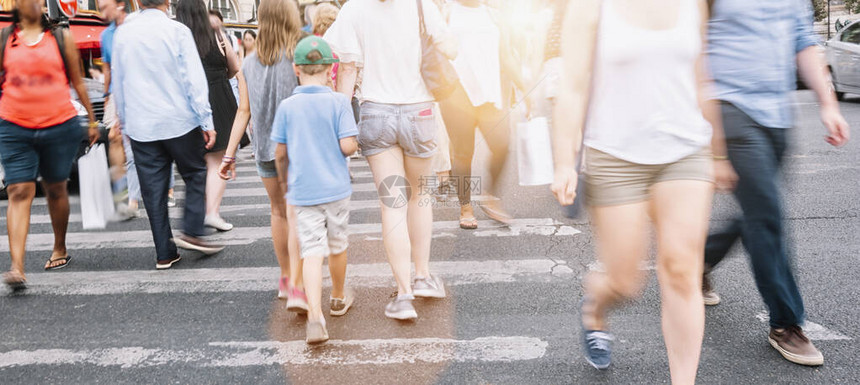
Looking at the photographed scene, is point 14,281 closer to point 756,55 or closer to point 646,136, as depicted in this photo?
point 646,136

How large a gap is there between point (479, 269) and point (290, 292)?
4.61 ft

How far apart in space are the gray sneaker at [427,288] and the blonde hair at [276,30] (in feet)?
4.96

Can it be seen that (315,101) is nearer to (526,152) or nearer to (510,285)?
(526,152)

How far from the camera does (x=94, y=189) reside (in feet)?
15.8

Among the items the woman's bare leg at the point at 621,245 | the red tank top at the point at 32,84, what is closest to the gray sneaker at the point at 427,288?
the woman's bare leg at the point at 621,245

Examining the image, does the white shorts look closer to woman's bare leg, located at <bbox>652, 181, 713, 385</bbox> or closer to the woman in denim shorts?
woman's bare leg, located at <bbox>652, 181, 713, 385</bbox>

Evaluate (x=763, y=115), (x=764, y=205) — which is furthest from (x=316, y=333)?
(x=763, y=115)

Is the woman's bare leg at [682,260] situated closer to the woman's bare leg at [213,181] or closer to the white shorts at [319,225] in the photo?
the white shorts at [319,225]

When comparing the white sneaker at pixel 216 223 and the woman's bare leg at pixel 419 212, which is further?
the white sneaker at pixel 216 223

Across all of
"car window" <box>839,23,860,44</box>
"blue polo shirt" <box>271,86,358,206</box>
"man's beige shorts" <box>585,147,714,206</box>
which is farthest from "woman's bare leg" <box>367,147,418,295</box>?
"car window" <box>839,23,860,44</box>

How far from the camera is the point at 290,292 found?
355 centimetres

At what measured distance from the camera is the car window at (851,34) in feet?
42.1

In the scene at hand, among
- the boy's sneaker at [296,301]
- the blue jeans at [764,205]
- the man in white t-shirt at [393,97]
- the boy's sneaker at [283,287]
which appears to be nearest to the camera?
the blue jeans at [764,205]

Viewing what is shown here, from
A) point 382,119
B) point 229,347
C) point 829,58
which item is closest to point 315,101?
point 382,119
